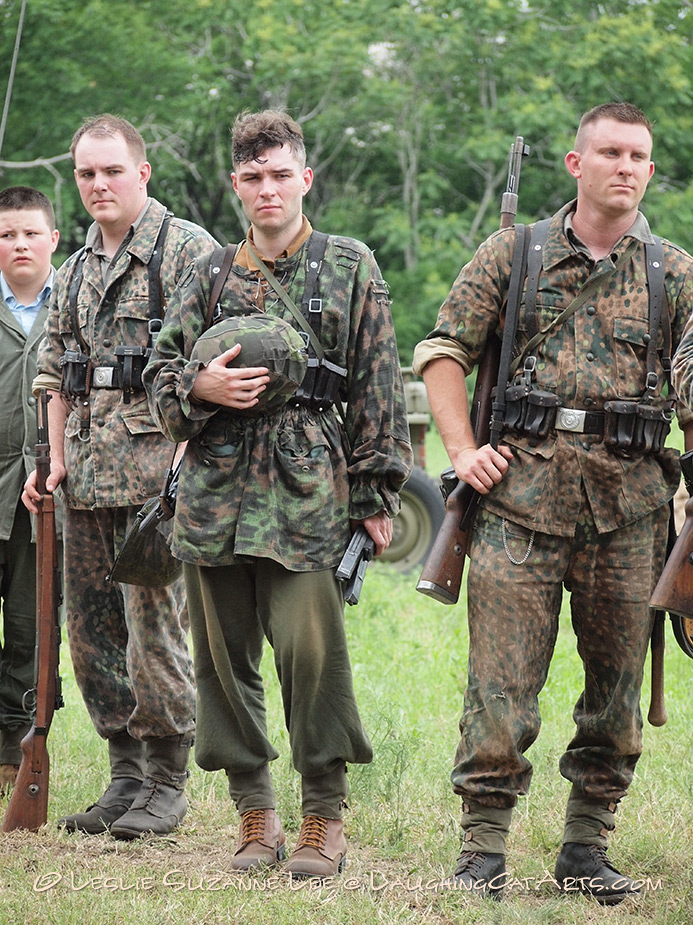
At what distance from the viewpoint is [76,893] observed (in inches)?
164

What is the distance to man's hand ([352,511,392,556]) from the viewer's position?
4.35 metres

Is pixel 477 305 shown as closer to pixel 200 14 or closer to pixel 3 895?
pixel 3 895

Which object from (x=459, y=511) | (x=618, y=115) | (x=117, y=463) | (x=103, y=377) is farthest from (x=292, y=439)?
(x=618, y=115)

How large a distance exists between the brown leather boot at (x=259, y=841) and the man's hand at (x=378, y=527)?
3.45ft

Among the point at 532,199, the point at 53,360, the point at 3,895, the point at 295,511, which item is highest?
the point at 532,199

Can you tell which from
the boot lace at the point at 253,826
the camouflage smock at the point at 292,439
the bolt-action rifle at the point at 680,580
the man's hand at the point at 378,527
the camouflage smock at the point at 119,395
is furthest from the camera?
the camouflage smock at the point at 119,395

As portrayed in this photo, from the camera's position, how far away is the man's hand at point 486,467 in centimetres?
419

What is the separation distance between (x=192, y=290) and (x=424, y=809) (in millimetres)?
2251

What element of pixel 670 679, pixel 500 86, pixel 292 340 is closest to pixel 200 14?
pixel 500 86

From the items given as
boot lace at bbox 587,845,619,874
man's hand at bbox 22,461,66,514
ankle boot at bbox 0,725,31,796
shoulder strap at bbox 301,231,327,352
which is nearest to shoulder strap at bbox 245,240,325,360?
shoulder strap at bbox 301,231,327,352

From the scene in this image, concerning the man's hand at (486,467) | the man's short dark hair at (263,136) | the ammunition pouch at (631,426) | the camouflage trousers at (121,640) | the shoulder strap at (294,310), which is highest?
the man's short dark hair at (263,136)

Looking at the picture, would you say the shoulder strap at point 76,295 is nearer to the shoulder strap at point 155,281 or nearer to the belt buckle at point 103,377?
the belt buckle at point 103,377

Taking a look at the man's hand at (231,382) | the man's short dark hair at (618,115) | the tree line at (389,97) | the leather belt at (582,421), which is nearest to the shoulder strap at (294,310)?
the man's hand at (231,382)

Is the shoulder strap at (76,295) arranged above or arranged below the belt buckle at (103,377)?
above
